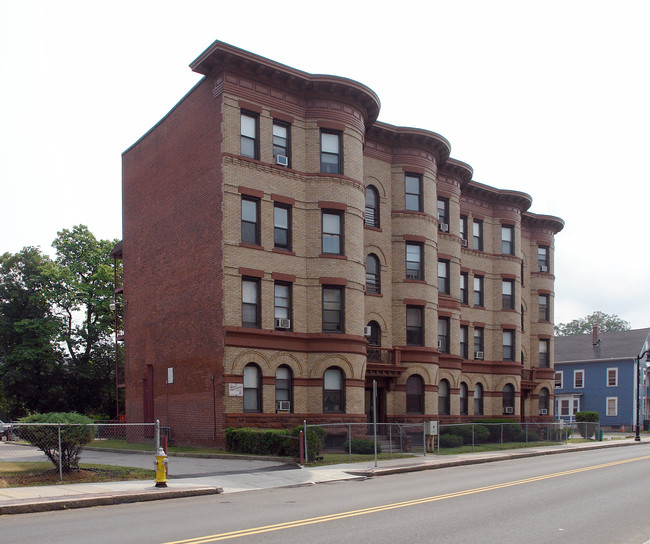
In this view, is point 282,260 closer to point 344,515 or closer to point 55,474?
point 55,474

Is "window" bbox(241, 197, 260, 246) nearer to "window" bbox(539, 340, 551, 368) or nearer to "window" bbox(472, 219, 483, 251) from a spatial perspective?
"window" bbox(472, 219, 483, 251)

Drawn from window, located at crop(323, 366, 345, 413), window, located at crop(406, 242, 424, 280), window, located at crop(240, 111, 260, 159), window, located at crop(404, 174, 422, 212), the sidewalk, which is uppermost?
window, located at crop(240, 111, 260, 159)

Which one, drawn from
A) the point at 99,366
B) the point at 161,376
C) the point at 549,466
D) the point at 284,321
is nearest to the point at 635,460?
the point at 549,466

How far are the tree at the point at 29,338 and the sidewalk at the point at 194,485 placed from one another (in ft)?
98.0

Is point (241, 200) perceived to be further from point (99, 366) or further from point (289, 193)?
point (99, 366)

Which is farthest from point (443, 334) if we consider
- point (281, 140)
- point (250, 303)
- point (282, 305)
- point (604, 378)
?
point (604, 378)

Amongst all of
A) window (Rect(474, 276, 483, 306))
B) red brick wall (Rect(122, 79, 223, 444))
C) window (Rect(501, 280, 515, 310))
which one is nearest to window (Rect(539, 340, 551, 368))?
window (Rect(501, 280, 515, 310))

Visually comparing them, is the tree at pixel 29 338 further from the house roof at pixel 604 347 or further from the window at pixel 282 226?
the house roof at pixel 604 347

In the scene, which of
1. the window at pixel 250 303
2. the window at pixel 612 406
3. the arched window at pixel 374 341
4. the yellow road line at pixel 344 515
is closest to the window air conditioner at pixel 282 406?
the window at pixel 250 303

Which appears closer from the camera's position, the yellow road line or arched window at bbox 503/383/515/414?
the yellow road line

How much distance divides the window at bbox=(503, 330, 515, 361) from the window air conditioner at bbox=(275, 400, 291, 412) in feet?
64.9

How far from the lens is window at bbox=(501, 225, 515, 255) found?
44.2 metres

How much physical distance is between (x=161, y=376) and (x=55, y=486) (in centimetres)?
1534

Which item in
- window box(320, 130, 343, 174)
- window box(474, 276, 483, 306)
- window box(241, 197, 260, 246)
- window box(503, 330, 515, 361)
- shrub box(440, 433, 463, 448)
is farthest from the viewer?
window box(503, 330, 515, 361)
